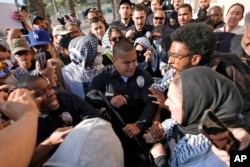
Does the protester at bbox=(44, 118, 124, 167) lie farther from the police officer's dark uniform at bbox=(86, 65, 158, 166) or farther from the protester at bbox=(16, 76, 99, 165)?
the police officer's dark uniform at bbox=(86, 65, 158, 166)

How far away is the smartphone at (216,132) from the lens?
0.89 m

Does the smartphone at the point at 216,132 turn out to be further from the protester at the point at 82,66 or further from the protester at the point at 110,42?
the protester at the point at 110,42

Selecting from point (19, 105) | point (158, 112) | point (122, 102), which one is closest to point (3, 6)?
point (122, 102)

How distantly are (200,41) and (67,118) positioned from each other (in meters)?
1.23

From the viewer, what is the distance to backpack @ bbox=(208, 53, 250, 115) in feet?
5.41

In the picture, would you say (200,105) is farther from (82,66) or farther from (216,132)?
(82,66)

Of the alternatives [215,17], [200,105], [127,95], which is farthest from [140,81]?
[215,17]

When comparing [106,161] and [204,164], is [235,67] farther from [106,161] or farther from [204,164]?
[106,161]

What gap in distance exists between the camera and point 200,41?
6.24 feet

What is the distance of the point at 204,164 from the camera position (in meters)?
1.21

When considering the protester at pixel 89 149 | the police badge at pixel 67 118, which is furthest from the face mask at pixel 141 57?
the protester at pixel 89 149

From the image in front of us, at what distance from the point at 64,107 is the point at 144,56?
153 cm

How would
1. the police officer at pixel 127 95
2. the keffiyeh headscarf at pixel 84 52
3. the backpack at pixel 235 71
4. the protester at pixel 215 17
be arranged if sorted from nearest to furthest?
the backpack at pixel 235 71
the police officer at pixel 127 95
the keffiyeh headscarf at pixel 84 52
the protester at pixel 215 17

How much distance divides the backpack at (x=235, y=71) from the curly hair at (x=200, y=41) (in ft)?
0.25
